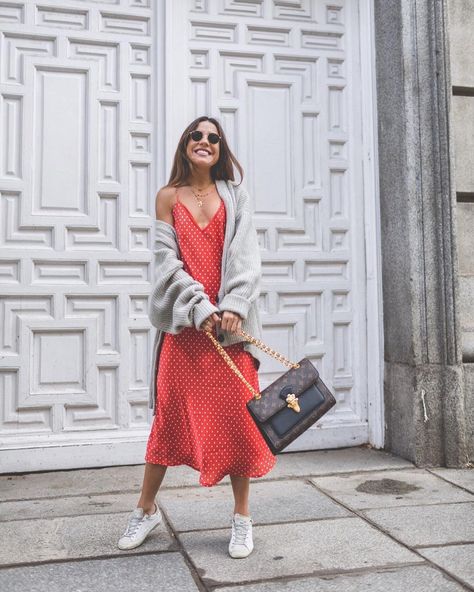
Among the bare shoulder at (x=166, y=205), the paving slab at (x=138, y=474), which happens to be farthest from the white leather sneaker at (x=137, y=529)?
the bare shoulder at (x=166, y=205)

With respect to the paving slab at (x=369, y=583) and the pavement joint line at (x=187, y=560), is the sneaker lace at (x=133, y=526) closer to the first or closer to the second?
the pavement joint line at (x=187, y=560)

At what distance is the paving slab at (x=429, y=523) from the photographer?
312 centimetres

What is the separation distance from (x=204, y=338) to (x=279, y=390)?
441 mm

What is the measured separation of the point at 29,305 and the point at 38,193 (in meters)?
0.80

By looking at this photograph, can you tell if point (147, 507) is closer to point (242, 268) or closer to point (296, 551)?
point (296, 551)

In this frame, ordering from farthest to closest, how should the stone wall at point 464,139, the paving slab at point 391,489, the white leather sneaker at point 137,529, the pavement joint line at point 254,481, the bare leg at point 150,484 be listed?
the stone wall at point 464,139, the pavement joint line at point 254,481, the paving slab at point 391,489, the bare leg at point 150,484, the white leather sneaker at point 137,529

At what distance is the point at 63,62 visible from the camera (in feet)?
15.6

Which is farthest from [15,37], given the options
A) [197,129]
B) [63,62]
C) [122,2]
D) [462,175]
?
[462,175]

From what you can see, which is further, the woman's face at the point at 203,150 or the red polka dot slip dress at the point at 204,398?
the woman's face at the point at 203,150

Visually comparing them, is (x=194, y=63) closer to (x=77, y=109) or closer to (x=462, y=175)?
(x=77, y=109)

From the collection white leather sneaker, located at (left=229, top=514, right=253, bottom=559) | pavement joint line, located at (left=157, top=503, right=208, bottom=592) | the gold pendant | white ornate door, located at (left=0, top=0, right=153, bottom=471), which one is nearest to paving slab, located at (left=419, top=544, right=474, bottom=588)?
white leather sneaker, located at (left=229, top=514, right=253, bottom=559)

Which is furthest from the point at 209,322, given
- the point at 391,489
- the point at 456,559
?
the point at 391,489

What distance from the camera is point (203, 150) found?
3127mm

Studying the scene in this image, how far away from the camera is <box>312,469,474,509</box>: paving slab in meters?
3.80
